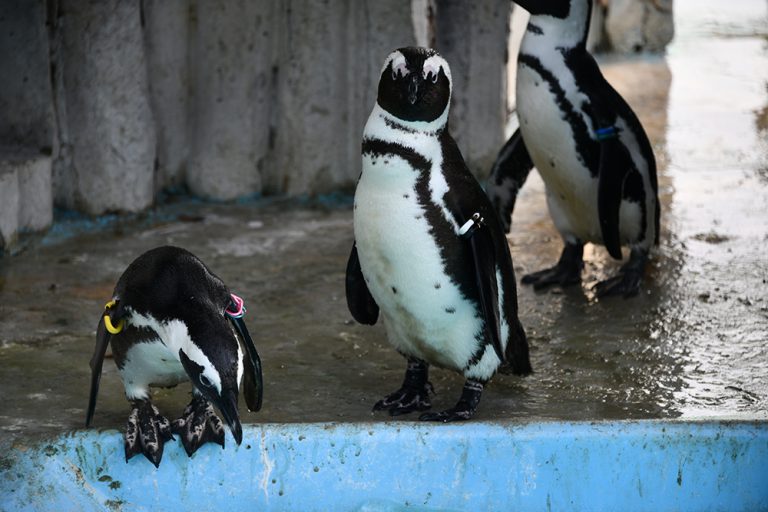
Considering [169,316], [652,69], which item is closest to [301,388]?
[169,316]

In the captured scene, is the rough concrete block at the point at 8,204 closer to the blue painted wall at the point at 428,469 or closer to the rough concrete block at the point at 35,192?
the rough concrete block at the point at 35,192

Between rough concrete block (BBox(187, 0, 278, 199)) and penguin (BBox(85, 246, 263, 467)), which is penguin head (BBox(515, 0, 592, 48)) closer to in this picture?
rough concrete block (BBox(187, 0, 278, 199))

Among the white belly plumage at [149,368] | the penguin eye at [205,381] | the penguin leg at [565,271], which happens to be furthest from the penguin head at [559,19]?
the penguin eye at [205,381]

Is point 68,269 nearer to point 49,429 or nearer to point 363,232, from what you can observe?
point 49,429

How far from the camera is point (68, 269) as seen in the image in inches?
164

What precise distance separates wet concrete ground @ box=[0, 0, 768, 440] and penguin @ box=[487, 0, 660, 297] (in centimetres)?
27

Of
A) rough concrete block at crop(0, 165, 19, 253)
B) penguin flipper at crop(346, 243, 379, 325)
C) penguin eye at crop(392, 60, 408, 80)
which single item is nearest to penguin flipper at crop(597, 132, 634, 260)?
penguin flipper at crop(346, 243, 379, 325)

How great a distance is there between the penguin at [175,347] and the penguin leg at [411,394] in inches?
15.6

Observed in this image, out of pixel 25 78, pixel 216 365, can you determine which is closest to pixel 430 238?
pixel 216 365

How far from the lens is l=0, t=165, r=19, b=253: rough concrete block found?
13.7 feet

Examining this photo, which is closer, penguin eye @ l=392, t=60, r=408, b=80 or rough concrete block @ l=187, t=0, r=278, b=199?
penguin eye @ l=392, t=60, r=408, b=80

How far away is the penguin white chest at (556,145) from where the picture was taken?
377 centimetres

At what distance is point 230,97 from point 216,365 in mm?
2657

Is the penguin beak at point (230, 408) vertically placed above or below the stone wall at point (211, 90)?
below
